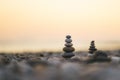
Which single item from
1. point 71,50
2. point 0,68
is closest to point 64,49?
point 71,50

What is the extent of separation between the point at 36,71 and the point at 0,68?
0.57m

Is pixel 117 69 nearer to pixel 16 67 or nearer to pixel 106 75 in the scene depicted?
pixel 106 75

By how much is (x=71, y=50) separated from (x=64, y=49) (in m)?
0.60

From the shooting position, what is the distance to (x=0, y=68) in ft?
19.4

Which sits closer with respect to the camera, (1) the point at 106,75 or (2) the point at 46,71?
(1) the point at 106,75

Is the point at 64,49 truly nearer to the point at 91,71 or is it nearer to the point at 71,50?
the point at 71,50

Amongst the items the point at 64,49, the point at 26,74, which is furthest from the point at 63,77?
the point at 64,49

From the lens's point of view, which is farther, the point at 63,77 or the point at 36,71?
the point at 36,71

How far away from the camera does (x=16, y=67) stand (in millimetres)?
5879

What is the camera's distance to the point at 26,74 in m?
5.50

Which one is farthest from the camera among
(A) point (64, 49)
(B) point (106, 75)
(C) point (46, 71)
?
(A) point (64, 49)

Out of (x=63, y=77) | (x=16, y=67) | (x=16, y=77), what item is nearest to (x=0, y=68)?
(x=16, y=67)

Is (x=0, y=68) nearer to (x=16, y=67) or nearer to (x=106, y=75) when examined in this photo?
(x=16, y=67)

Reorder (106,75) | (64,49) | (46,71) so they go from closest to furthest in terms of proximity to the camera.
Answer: (106,75) → (46,71) → (64,49)
